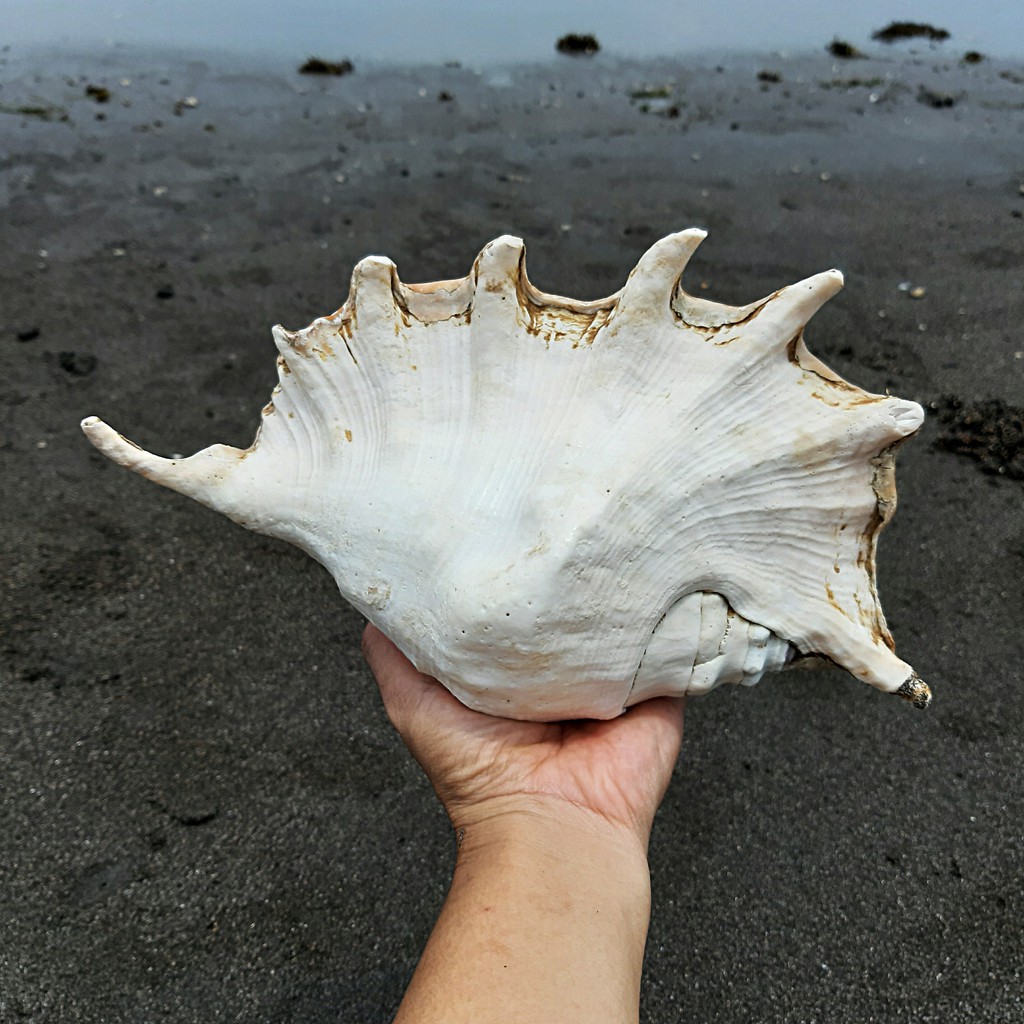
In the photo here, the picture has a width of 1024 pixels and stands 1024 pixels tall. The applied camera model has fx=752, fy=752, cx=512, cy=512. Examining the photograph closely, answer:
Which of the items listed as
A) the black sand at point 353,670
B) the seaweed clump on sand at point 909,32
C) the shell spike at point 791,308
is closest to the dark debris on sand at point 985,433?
the black sand at point 353,670

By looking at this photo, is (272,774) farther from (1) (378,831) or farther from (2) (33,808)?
(2) (33,808)

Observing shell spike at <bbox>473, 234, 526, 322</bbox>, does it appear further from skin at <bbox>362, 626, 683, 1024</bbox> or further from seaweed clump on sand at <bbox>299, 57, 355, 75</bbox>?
seaweed clump on sand at <bbox>299, 57, 355, 75</bbox>

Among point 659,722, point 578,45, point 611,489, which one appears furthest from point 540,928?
point 578,45

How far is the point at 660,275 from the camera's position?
4.64 feet

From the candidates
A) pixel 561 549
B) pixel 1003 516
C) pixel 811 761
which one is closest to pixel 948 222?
pixel 1003 516

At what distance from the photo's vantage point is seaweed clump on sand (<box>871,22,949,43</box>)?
9172 millimetres

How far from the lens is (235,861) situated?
2252 mm

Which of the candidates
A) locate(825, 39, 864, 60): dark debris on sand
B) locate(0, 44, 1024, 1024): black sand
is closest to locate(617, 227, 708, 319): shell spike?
locate(0, 44, 1024, 1024): black sand

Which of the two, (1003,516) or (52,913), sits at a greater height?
(1003,516)

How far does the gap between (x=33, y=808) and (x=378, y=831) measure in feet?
3.54

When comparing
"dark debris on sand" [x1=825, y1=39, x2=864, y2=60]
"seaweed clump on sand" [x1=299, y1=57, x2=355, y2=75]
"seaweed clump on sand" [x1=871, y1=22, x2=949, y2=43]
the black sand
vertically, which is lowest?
the black sand

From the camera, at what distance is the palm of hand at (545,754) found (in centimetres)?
163

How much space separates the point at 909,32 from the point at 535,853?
11.4m

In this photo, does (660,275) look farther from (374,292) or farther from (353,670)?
(353,670)
